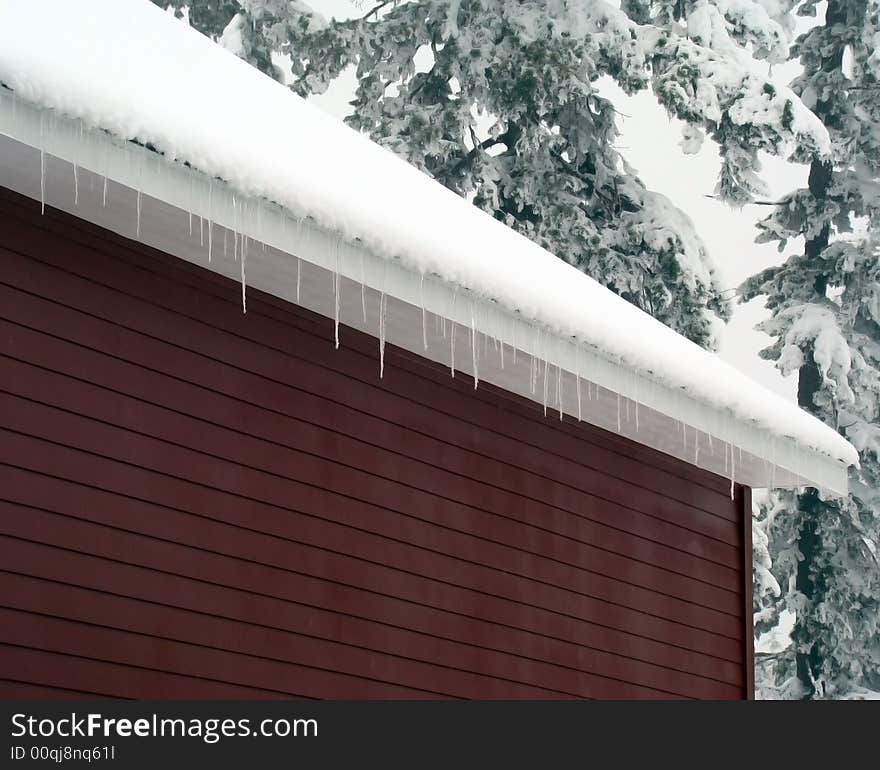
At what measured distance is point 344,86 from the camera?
111 feet

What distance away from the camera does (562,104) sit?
59.6ft

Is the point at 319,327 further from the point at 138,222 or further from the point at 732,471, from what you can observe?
the point at 732,471

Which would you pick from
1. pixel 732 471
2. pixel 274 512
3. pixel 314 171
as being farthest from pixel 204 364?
pixel 732 471

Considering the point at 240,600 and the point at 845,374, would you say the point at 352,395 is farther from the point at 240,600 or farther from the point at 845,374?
the point at 845,374

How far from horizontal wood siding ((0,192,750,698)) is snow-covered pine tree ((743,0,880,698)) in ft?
37.8

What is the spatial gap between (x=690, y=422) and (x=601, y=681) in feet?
4.24

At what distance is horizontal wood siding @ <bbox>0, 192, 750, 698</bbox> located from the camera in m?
4.21

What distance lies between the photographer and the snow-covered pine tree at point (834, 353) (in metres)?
Answer: 17.6

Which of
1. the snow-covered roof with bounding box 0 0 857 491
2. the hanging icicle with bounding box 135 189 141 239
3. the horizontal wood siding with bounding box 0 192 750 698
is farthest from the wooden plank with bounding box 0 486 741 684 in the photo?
the snow-covered roof with bounding box 0 0 857 491

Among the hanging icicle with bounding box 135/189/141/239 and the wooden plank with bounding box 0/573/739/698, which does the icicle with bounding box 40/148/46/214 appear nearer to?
the hanging icicle with bounding box 135/189/141/239

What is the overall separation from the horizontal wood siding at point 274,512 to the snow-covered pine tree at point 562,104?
37.0ft

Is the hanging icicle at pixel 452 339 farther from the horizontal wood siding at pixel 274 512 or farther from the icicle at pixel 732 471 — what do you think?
the icicle at pixel 732 471

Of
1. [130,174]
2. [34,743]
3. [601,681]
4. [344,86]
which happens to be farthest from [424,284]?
[344,86]

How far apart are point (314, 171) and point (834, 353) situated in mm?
14598
